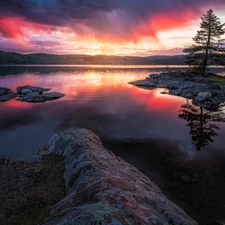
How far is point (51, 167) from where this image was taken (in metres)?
11.6

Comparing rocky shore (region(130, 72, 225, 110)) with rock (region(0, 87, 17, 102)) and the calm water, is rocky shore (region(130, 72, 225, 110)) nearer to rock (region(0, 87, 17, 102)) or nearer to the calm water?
the calm water

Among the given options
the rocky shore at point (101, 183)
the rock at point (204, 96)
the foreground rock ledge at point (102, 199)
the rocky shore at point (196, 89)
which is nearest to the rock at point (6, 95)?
the rocky shore at point (101, 183)

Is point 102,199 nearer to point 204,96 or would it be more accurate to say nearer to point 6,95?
point 204,96

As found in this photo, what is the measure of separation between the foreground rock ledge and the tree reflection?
9856 millimetres

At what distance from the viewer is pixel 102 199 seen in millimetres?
5637

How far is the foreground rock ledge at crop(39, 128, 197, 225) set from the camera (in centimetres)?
452

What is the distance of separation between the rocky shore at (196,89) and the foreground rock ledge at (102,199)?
2583cm

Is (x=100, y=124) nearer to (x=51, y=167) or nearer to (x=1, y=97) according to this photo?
(x=51, y=167)

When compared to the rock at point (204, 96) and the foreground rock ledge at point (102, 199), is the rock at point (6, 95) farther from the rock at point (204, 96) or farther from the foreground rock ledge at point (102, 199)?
the rock at point (204, 96)

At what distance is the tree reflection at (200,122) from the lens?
18.2 meters

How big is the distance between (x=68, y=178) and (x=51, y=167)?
7.58ft

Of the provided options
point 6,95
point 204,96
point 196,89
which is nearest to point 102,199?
point 204,96

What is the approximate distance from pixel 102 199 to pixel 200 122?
68.4 feet

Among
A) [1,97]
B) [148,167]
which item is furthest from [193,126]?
[1,97]
